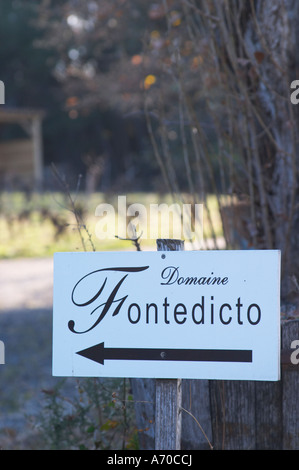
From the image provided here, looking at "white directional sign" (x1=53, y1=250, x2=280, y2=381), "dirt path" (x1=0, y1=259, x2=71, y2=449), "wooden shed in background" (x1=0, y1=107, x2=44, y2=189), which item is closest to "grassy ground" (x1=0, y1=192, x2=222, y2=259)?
"dirt path" (x1=0, y1=259, x2=71, y2=449)

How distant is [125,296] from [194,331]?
0.25 m

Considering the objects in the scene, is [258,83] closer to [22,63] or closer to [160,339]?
[160,339]

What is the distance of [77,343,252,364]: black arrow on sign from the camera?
203 cm

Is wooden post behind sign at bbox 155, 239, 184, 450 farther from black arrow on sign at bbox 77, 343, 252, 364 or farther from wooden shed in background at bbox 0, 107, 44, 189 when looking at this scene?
wooden shed in background at bbox 0, 107, 44, 189

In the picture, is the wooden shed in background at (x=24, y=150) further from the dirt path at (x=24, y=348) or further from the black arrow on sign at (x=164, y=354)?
the black arrow on sign at (x=164, y=354)

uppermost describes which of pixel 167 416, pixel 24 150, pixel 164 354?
pixel 24 150

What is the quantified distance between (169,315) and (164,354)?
13 cm

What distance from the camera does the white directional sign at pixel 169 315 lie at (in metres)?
2.03

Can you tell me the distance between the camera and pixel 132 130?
32844 millimetres

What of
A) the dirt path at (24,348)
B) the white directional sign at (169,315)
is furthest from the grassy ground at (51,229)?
the white directional sign at (169,315)

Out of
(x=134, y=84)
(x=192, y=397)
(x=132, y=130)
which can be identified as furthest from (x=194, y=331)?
(x=132, y=130)

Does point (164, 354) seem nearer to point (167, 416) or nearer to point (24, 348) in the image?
point (167, 416)

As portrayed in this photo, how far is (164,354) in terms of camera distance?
2.05 metres

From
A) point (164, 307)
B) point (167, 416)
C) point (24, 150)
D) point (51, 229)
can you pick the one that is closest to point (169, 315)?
point (164, 307)
